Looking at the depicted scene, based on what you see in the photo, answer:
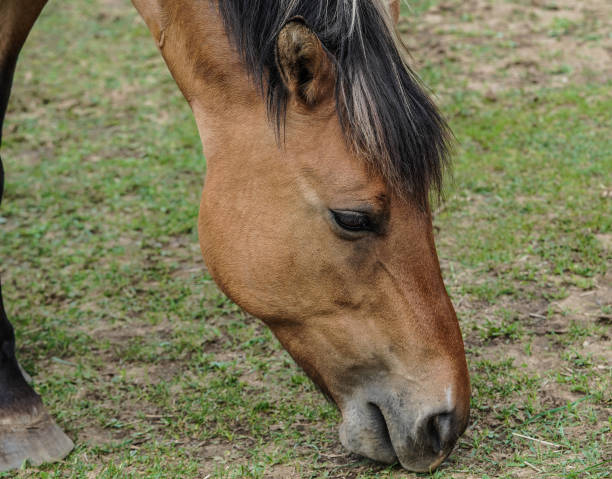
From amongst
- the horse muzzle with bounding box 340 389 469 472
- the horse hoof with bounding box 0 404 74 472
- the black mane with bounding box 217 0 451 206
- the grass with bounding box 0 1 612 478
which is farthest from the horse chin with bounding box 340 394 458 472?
the horse hoof with bounding box 0 404 74 472

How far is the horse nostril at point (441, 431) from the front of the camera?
232 cm

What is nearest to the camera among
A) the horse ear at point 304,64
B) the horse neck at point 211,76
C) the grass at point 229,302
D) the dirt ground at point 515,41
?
the horse ear at point 304,64

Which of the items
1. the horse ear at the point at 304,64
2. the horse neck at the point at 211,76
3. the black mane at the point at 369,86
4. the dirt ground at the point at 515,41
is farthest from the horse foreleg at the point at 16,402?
the dirt ground at the point at 515,41

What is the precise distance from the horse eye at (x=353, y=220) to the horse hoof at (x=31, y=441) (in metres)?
1.49

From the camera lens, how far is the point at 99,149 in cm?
602

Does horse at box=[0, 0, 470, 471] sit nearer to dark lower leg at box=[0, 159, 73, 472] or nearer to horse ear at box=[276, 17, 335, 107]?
horse ear at box=[276, 17, 335, 107]

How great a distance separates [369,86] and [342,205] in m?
0.38

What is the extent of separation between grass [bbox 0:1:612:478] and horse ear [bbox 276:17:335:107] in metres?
0.68

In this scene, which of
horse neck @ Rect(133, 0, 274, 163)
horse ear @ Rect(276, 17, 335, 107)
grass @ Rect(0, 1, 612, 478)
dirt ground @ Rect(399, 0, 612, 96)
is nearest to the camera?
horse ear @ Rect(276, 17, 335, 107)

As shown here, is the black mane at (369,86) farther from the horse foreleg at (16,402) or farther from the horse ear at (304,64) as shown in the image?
the horse foreleg at (16,402)

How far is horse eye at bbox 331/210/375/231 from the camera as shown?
7.83ft

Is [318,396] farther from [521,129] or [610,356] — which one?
[521,129]

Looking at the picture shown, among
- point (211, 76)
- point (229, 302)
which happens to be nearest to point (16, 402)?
point (229, 302)

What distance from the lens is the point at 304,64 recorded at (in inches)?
93.8
